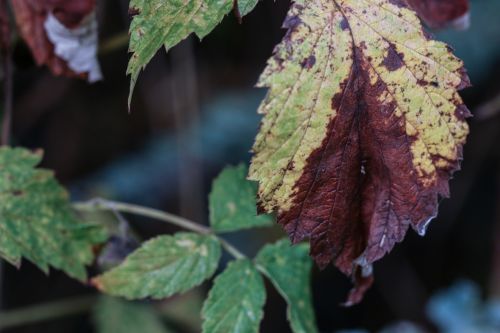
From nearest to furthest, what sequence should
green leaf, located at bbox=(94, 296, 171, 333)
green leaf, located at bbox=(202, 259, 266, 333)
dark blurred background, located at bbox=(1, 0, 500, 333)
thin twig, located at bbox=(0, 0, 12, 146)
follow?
green leaf, located at bbox=(202, 259, 266, 333) < thin twig, located at bbox=(0, 0, 12, 146) < green leaf, located at bbox=(94, 296, 171, 333) < dark blurred background, located at bbox=(1, 0, 500, 333)

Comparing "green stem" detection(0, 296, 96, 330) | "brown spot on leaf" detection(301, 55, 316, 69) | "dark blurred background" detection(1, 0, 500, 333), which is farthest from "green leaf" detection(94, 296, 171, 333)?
"brown spot on leaf" detection(301, 55, 316, 69)

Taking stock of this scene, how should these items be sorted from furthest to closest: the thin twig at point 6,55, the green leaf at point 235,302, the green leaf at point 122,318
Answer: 1. the green leaf at point 122,318
2. the thin twig at point 6,55
3. the green leaf at point 235,302

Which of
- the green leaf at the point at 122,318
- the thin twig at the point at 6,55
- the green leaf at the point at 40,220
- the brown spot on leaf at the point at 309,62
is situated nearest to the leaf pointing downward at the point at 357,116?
the brown spot on leaf at the point at 309,62

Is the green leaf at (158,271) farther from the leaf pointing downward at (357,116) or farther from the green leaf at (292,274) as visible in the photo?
the leaf pointing downward at (357,116)

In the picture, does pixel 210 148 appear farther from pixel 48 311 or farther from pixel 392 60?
pixel 392 60

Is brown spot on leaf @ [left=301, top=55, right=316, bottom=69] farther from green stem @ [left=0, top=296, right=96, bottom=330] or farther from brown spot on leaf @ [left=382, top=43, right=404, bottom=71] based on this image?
green stem @ [left=0, top=296, right=96, bottom=330]
